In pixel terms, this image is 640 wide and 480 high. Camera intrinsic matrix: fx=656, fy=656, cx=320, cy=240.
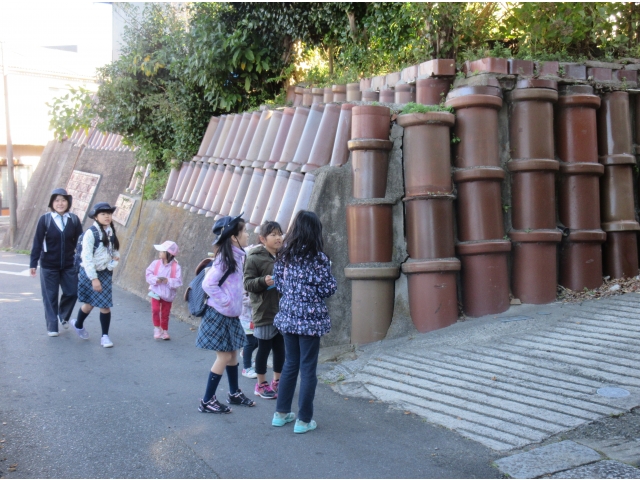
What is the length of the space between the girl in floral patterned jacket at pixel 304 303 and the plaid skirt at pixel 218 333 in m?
0.59

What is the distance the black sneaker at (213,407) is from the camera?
5.15 meters

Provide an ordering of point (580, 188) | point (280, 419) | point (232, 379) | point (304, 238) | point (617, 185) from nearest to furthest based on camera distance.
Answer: point (304, 238)
point (280, 419)
point (232, 379)
point (580, 188)
point (617, 185)

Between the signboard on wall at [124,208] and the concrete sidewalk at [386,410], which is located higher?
the signboard on wall at [124,208]

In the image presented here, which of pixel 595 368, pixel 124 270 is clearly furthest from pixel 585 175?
pixel 124 270

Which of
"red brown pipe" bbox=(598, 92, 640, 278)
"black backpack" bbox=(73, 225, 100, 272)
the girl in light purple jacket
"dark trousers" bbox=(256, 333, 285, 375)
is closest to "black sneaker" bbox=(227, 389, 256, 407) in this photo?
the girl in light purple jacket

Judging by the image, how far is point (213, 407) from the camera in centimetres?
516

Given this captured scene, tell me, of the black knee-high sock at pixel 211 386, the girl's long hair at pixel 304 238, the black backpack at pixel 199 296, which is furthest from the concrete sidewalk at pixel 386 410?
the girl's long hair at pixel 304 238

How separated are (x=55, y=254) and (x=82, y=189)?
364 inches

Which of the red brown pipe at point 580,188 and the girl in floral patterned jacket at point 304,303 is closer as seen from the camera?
the girl in floral patterned jacket at point 304,303

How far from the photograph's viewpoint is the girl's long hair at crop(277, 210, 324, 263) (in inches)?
184

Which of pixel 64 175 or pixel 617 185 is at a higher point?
pixel 64 175

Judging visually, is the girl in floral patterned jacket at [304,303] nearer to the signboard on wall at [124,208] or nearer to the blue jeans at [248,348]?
the blue jeans at [248,348]

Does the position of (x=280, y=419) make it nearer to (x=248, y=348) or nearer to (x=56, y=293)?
(x=248, y=348)

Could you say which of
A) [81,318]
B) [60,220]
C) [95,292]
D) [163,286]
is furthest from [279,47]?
[81,318]
